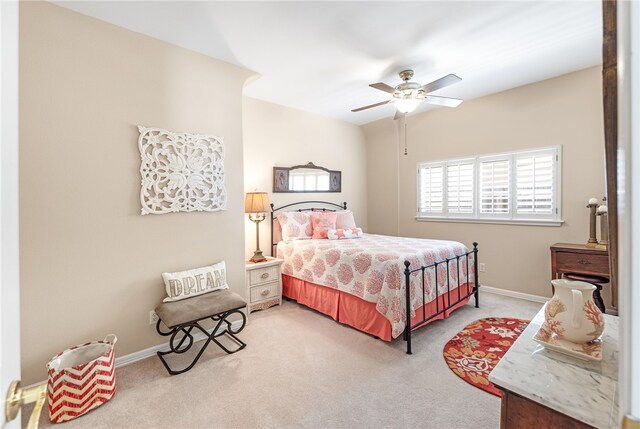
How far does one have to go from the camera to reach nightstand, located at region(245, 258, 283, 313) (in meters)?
3.40

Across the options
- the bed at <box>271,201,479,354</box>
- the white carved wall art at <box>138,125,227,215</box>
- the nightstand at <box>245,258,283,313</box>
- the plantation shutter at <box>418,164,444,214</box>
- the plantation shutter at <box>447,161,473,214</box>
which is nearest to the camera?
the white carved wall art at <box>138,125,227,215</box>

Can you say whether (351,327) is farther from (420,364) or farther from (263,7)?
(263,7)

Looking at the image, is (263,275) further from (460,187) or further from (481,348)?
(460,187)

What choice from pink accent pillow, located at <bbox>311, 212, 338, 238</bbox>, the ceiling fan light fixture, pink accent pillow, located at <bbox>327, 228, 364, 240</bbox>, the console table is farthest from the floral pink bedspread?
the console table

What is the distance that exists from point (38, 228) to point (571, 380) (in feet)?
9.81

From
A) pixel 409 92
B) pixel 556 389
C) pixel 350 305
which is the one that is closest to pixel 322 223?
pixel 350 305

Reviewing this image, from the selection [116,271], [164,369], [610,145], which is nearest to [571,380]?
[610,145]

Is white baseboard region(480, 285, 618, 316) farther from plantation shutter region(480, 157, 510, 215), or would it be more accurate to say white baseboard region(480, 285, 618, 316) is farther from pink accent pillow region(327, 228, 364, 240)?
pink accent pillow region(327, 228, 364, 240)

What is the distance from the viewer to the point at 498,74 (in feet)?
11.0

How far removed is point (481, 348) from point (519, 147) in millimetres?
2681

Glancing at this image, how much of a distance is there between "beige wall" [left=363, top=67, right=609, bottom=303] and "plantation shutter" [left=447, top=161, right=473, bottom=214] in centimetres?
20

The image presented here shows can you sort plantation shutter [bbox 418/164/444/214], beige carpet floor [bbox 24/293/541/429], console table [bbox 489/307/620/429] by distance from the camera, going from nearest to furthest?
console table [bbox 489/307/620/429]
beige carpet floor [bbox 24/293/541/429]
plantation shutter [bbox 418/164/444/214]

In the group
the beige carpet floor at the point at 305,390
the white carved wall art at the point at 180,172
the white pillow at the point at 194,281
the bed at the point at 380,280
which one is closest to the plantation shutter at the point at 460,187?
the bed at the point at 380,280

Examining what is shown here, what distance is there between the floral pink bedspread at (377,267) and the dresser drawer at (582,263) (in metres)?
0.91
